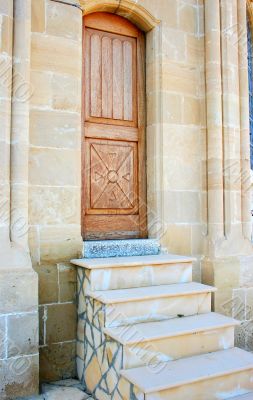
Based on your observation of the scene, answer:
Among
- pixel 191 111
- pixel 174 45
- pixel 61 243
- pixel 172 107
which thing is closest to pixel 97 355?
pixel 61 243

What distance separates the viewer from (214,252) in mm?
3801

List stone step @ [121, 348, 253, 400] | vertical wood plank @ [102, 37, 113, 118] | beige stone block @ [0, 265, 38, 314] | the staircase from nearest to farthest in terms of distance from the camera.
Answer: stone step @ [121, 348, 253, 400]
the staircase
beige stone block @ [0, 265, 38, 314]
vertical wood plank @ [102, 37, 113, 118]

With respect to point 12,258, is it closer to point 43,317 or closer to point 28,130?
point 43,317

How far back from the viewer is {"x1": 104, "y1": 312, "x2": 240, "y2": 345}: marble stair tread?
2.49 metres

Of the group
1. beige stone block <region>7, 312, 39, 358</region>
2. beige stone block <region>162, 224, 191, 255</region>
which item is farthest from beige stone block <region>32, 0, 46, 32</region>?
beige stone block <region>7, 312, 39, 358</region>

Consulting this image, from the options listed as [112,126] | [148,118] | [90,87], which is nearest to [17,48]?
[90,87]

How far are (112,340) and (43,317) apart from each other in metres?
0.83

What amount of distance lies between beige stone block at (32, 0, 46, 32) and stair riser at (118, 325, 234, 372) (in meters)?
2.48

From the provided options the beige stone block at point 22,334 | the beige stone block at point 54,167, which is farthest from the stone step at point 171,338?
the beige stone block at point 54,167

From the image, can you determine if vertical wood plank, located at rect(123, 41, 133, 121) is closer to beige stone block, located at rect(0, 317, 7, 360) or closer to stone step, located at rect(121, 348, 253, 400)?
beige stone block, located at rect(0, 317, 7, 360)

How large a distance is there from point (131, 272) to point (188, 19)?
2585mm

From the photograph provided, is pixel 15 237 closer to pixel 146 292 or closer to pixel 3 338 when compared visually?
pixel 3 338

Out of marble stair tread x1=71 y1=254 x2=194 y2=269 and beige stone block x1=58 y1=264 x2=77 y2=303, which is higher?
marble stair tread x1=71 y1=254 x2=194 y2=269

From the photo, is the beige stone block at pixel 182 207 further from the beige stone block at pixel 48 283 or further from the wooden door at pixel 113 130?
the beige stone block at pixel 48 283
